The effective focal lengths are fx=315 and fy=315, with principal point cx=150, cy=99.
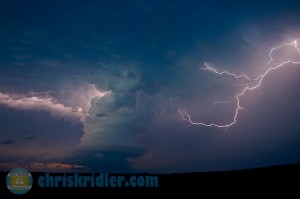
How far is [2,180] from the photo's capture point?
24.9 m

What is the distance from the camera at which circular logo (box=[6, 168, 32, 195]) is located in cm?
1870

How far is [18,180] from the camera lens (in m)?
18.8

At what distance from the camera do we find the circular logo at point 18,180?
18703 mm

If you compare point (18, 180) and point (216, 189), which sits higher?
point (18, 180)

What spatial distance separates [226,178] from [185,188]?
11.9ft

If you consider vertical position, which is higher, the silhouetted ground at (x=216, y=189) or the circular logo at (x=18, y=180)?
the circular logo at (x=18, y=180)

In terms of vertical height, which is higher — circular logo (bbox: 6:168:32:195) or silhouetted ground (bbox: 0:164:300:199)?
circular logo (bbox: 6:168:32:195)

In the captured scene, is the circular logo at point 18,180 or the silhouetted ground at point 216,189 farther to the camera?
the silhouetted ground at point 216,189

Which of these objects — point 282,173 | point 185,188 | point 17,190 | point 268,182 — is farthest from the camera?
point 185,188

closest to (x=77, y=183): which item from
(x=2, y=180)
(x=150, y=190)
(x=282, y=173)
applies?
(x=150, y=190)

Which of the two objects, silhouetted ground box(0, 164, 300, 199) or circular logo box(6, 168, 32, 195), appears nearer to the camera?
circular logo box(6, 168, 32, 195)

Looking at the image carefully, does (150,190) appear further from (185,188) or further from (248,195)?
(248,195)

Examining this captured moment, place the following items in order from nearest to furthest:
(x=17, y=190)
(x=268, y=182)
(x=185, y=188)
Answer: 1. (x=17, y=190)
2. (x=268, y=182)
3. (x=185, y=188)

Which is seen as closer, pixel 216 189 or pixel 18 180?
pixel 18 180
